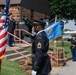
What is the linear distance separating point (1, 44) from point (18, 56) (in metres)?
6.79

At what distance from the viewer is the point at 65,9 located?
40438mm

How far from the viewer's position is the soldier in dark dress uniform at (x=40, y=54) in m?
7.26

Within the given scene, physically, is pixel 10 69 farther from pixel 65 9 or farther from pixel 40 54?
pixel 65 9

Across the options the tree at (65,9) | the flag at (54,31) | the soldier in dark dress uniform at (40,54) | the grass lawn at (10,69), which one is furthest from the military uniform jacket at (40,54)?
the tree at (65,9)

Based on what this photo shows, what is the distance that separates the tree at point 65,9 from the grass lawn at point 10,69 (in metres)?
26.2

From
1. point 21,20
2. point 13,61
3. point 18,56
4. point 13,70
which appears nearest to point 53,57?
point 18,56

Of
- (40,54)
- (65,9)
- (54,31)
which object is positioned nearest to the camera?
(40,54)

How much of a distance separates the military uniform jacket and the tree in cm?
3180

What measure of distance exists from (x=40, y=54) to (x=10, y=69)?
5.06 metres

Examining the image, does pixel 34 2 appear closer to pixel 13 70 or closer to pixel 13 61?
pixel 13 61

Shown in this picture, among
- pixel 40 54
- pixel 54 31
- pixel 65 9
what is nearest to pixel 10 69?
pixel 40 54

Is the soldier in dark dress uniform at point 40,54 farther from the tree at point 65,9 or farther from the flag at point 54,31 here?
the tree at point 65,9

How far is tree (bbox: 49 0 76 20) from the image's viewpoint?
39.4 meters

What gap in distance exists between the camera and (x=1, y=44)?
9.23 metres
